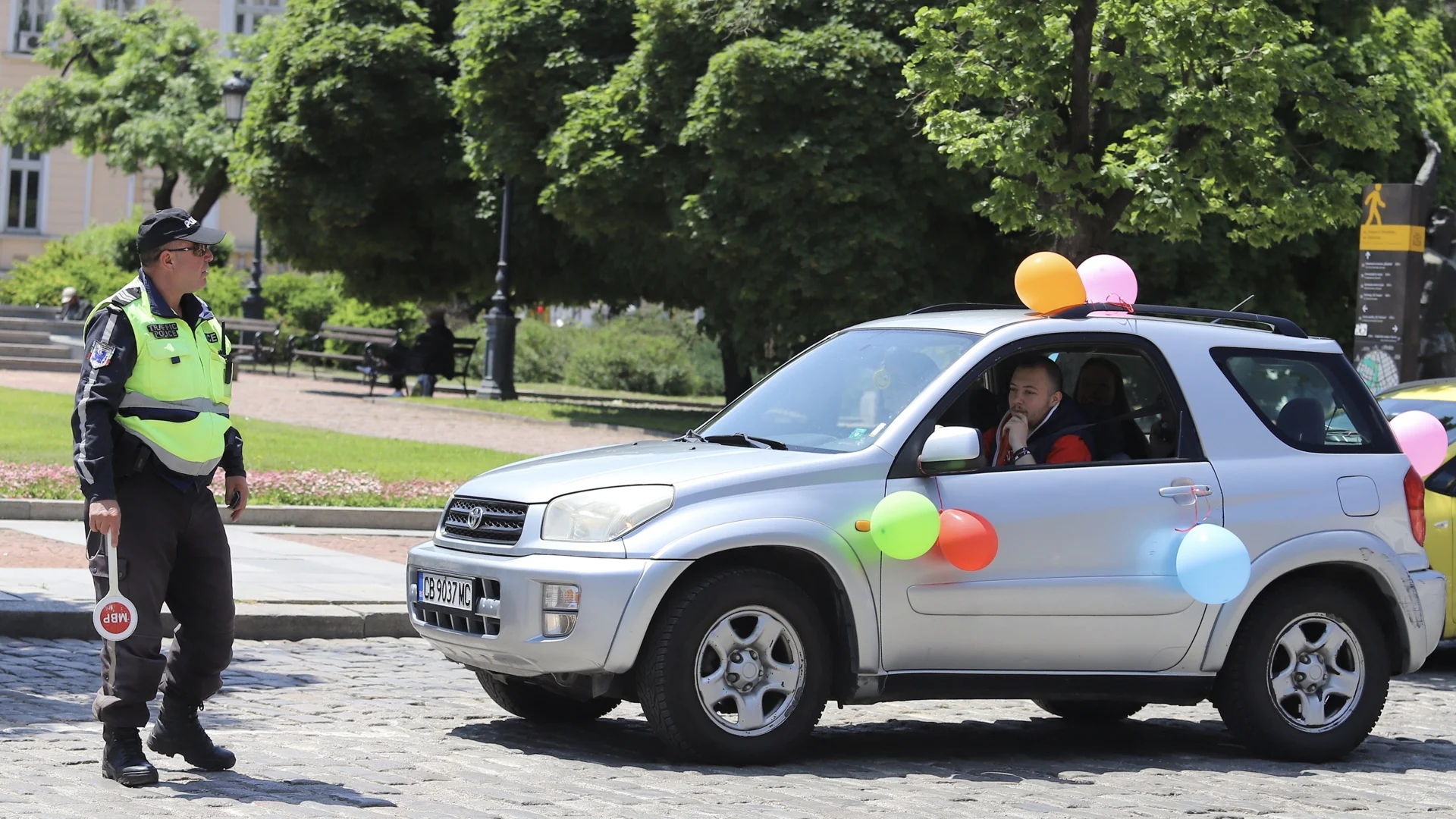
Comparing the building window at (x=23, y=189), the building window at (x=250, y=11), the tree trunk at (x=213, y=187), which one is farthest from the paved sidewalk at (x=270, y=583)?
the building window at (x=250, y=11)

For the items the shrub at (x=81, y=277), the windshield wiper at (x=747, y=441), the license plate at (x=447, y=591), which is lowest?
the license plate at (x=447, y=591)

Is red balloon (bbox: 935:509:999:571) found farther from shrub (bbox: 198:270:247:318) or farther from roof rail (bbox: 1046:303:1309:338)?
shrub (bbox: 198:270:247:318)

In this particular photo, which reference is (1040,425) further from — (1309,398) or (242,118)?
(242,118)

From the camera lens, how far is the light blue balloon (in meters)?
7.25

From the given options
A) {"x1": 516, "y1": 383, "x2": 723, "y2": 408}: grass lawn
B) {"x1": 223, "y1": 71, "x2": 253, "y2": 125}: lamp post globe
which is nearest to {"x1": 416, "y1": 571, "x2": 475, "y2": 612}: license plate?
{"x1": 223, "y1": 71, "x2": 253, "y2": 125}: lamp post globe

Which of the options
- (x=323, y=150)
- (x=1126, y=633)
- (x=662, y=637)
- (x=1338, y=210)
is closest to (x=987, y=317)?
(x=1126, y=633)

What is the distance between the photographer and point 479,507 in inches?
278

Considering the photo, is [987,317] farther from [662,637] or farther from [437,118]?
[437,118]

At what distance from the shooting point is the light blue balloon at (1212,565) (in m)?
7.25

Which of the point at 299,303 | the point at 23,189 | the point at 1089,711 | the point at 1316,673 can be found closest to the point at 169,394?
the point at 1089,711

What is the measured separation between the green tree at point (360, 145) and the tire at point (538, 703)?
23900mm

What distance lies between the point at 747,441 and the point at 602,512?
91 centimetres

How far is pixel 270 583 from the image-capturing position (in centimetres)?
1113

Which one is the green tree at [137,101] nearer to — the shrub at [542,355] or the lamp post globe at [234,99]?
the lamp post globe at [234,99]
